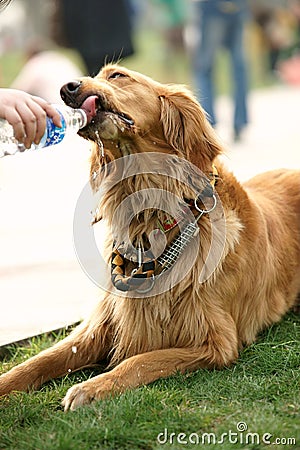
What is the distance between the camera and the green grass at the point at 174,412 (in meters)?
3.27

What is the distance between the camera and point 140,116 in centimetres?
398

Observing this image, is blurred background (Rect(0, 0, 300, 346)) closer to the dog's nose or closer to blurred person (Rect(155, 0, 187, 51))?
blurred person (Rect(155, 0, 187, 51))

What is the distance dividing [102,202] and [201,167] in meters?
0.49

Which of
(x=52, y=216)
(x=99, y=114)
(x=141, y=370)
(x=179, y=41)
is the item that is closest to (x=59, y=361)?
(x=141, y=370)

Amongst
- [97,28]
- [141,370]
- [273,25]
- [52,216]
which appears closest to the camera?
[141,370]

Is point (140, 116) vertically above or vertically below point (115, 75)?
below

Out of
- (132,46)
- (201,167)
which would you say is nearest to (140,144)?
(201,167)

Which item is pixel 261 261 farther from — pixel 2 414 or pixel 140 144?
pixel 2 414

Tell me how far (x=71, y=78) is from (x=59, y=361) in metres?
5.18

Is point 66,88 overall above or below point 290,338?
above

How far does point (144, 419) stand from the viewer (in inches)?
135

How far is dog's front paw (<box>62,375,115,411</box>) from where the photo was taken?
3643 millimetres

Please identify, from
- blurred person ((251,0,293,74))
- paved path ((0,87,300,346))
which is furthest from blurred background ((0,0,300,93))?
Result: paved path ((0,87,300,346))

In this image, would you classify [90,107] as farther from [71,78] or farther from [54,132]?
[71,78]
